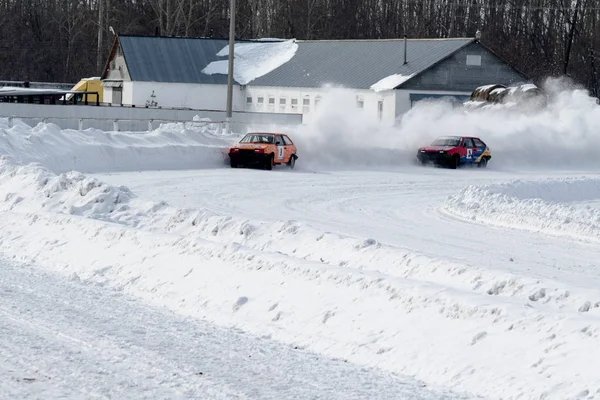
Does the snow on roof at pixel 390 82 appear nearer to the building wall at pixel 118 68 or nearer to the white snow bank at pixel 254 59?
the white snow bank at pixel 254 59

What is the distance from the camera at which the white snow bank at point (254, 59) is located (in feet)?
229

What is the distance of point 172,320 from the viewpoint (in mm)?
10633

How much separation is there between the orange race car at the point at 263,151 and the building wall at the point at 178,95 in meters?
30.0

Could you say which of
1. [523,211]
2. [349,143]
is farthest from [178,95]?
[523,211]

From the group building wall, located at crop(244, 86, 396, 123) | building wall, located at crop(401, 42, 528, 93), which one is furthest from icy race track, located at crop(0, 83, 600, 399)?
building wall, located at crop(401, 42, 528, 93)

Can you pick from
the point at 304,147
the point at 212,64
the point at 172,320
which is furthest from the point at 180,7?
the point at 172,320

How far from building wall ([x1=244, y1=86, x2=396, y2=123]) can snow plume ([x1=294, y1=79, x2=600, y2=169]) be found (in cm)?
442

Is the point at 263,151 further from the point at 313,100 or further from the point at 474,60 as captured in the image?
the point at 474,60

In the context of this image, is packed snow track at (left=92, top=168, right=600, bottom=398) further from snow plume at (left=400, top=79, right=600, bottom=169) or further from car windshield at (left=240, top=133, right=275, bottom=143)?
snow plume at (left=400, top=79, right=600, bottom=169)

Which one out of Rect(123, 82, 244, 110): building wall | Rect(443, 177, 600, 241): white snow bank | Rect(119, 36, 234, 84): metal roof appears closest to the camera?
Rect(443, 177, 600, 241): white snow bank

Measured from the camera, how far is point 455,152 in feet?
135

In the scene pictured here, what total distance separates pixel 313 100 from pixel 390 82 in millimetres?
5664

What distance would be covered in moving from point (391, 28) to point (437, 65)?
45.2 m

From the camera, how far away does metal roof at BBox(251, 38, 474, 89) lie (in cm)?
6316
